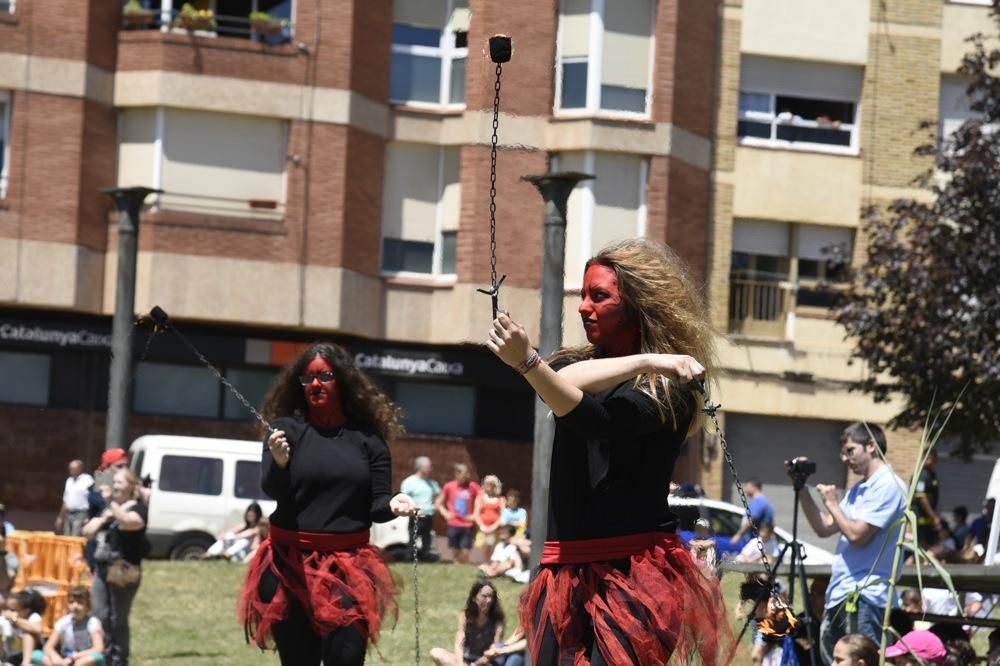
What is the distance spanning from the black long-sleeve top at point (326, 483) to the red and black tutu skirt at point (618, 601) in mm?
2690

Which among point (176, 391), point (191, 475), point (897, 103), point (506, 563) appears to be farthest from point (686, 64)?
point (506, 563)

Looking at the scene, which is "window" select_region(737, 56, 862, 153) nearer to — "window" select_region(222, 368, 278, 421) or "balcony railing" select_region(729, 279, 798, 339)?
"balcony railing" select_region(729, 279, 798, 339)

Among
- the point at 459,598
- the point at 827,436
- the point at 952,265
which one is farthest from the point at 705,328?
the point at 827,436

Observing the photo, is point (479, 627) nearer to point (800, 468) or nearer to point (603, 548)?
point (800, 468)

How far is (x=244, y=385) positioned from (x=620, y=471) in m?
27.9

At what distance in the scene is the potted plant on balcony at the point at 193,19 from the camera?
31.5 metres

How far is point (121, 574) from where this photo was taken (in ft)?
44.9

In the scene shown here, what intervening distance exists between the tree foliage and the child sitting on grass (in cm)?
1497

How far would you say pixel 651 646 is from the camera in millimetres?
5871

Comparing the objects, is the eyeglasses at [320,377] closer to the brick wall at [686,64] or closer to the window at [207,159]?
the window at [207,159]

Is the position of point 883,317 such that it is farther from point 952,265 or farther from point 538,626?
point 538,626

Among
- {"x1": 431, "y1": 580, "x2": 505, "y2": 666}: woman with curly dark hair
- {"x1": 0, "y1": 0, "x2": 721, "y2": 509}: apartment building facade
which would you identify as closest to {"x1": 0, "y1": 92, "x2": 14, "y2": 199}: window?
{"x1": 0, "y1": 0, "x2": 721, "y2": 509}: apartment building facade

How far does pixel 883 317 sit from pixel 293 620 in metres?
21.0

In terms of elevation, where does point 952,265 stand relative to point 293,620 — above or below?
above
